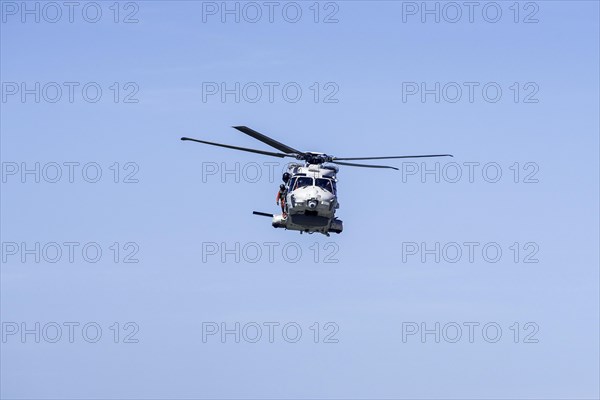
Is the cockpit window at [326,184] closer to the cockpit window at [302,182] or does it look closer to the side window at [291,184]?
the cockpit window at [302,182]

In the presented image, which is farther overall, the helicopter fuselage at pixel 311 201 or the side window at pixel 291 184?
the side window at pixel 291 184

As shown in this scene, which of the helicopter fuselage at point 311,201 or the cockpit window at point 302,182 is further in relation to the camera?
the cockpit window at point 302,182

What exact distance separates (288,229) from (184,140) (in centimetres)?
993

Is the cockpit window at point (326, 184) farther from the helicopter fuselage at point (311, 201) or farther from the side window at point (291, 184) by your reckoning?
the side window at point (291, 184)

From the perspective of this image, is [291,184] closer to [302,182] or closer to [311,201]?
[302,182]

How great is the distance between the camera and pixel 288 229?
8081 centimetres

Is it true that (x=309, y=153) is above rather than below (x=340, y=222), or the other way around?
above

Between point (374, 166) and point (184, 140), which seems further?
point (374, 166)

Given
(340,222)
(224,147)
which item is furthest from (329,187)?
(224,147)

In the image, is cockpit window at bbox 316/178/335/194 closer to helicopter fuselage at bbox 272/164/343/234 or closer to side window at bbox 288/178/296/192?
helicopter fuselage at bbox 272/164/343/234

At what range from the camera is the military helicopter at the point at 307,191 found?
7831cm

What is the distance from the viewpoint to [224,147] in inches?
3063

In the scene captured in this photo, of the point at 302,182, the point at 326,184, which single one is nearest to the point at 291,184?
the point at 302,182

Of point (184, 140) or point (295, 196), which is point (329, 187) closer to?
point (295, 196)
